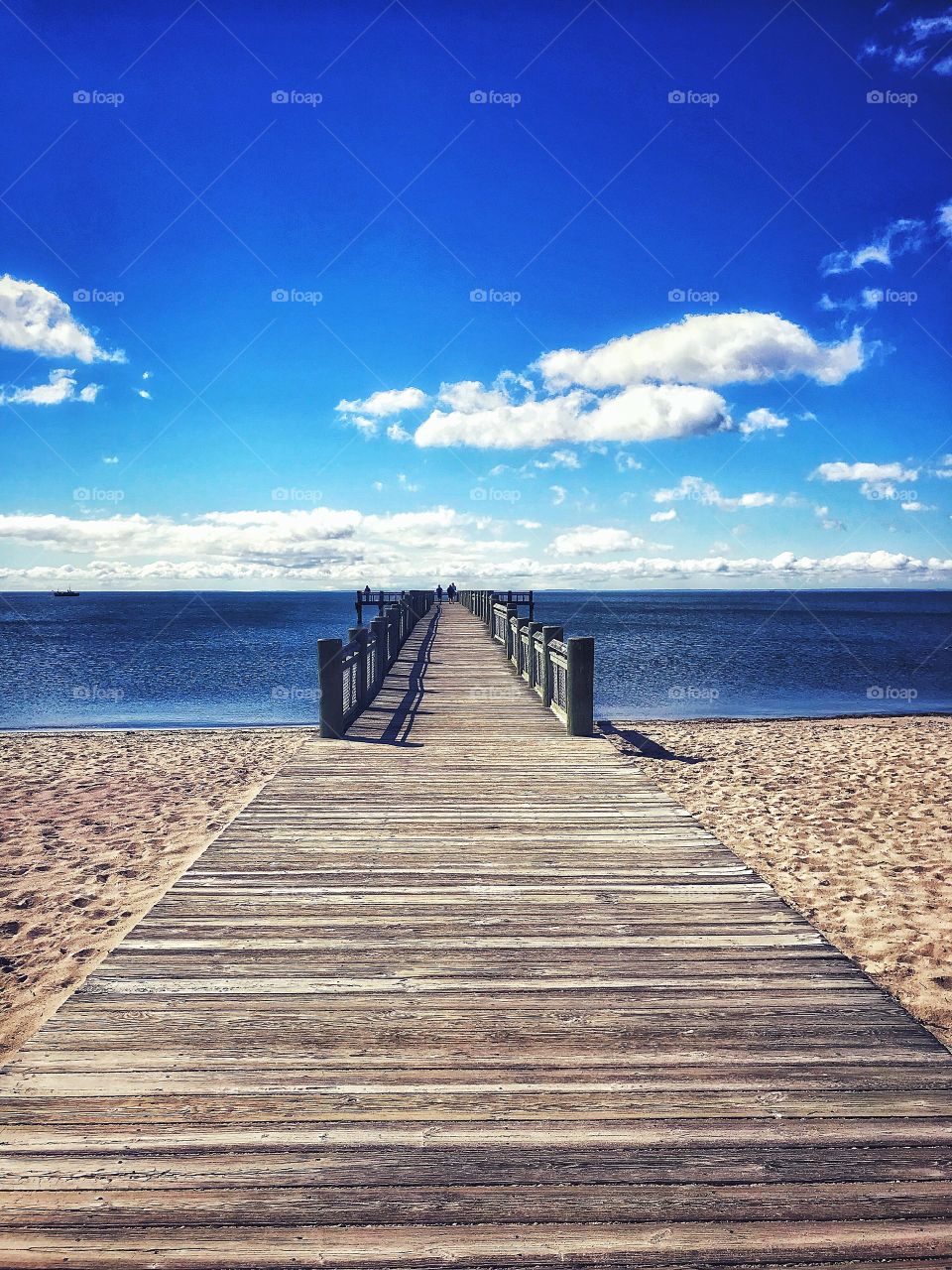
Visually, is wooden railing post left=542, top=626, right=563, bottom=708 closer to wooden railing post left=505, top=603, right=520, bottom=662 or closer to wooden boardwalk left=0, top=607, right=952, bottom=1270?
wooden railing post left=505, top=603, right=520, bottom=662

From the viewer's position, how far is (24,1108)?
266 centimetres

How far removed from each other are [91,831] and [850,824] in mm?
10256

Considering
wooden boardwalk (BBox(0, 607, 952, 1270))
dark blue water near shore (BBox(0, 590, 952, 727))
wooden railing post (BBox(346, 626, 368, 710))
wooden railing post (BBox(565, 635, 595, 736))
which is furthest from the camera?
dark blue water near shore (BBox(0, 590, 952, 727))

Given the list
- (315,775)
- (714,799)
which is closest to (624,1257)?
(315,775)

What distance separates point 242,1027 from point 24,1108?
0.84 m

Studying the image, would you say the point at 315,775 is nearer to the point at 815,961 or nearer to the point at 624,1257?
the point at 815,961

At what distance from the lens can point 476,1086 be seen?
9.11 ft

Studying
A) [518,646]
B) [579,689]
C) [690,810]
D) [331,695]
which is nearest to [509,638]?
[518,646]

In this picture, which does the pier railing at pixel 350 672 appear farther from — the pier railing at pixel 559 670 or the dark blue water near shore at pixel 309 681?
the dark blue water near shore at pixel 309 681

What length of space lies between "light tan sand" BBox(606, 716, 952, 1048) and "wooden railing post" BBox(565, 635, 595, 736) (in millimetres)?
2185

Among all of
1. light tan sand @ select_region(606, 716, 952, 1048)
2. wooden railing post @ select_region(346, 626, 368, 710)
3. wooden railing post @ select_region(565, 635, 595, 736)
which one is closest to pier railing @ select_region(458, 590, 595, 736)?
wooden railing post @ select_region(565, 635, 595, 736)

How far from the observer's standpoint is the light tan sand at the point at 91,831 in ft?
18.5

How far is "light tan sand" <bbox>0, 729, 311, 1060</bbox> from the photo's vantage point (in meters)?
5.65

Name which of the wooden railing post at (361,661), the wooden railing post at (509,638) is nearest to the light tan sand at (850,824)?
the wooden railing post at (509,638)
